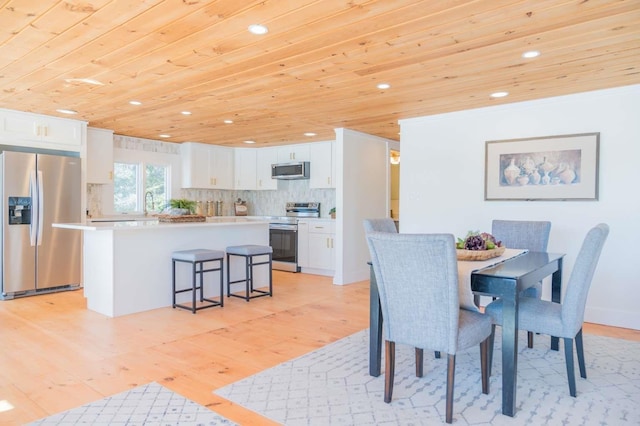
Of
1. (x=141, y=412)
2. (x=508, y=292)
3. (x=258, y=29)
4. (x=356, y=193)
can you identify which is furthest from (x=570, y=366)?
(x=356, y=193)

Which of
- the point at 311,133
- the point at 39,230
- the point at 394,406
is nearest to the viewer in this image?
the point at 394,406

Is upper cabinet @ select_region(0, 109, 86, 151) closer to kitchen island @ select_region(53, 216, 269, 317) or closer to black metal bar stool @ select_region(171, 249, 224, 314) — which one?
kitchen island @ select_region(53, 216, 269, 317)

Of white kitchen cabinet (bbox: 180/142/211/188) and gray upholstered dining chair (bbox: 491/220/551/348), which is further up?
white kitchen cabinet (bbox: 180/142/211/188)

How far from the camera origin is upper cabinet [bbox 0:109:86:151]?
4859 millimetres

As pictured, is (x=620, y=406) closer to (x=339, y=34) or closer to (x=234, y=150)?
(x=339, y=34)

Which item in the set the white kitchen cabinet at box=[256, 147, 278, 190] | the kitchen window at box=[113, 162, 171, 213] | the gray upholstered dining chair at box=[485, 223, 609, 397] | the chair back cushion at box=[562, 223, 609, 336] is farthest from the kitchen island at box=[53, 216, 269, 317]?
the chair back cushion at box=[562, 223, 609, 336]

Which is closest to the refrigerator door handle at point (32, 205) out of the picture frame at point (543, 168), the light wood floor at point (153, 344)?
the light wood floor at point (153, 344)

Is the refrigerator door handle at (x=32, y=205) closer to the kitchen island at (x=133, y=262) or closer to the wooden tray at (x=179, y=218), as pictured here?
the kitchen island at (x=133, y=262)

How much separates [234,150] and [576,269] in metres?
6.38

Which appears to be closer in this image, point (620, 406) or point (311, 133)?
point (620, 406)

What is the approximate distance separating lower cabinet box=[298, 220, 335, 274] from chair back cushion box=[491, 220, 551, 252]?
309cm

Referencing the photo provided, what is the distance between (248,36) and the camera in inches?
106

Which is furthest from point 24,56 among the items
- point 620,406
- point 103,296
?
point 620,406

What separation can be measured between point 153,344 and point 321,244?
3.62 metres
